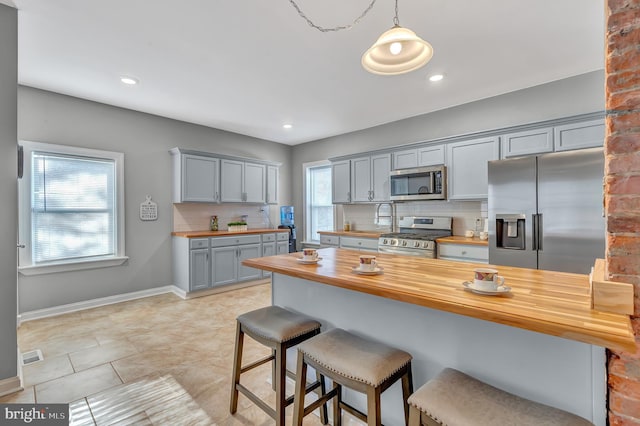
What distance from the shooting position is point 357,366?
132 cm

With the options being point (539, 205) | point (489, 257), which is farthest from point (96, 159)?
point (539, 205)

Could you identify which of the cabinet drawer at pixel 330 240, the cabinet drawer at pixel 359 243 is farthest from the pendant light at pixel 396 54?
the cabinet drawer at pixel 330 240

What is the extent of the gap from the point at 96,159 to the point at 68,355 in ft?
8.15

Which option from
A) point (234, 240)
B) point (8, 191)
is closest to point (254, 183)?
point (234, 240)

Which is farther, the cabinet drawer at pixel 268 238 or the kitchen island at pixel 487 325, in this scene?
the cabinet drawer at pixel 268 238

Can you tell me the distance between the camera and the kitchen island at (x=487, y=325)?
977 millimetres

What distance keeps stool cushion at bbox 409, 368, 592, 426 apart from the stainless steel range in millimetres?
2831

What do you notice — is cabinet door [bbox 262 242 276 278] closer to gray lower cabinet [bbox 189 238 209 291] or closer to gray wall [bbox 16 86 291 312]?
gray lower cabinet [bbox 189 238 209 291]

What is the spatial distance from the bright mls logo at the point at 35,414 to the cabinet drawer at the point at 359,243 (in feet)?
12.1

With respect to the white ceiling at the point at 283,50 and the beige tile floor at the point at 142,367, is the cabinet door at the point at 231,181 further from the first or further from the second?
the beige tile floor at the point at 142,367

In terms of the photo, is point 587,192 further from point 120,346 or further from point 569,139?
point 120,346

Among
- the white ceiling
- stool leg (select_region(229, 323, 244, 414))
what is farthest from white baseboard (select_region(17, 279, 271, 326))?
stool leg (select_region(229, 323, 244, 414))

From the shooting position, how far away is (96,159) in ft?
13.1

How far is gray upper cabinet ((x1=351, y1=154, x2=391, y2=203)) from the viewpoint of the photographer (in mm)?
4691
